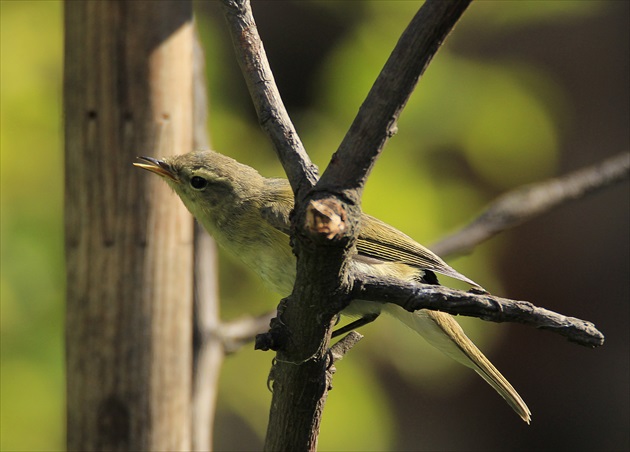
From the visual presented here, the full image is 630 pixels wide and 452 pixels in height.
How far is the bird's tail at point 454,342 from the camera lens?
8.23ft

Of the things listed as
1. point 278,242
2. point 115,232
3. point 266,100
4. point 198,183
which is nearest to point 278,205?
point 278,242

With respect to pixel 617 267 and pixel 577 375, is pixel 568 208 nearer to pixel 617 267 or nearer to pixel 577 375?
pixel 617 267

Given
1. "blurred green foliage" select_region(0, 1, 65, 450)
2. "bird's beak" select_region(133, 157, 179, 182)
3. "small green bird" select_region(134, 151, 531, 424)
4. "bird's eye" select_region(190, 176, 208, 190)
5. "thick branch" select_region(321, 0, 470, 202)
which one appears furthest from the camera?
"blurred green foliage" select_region(0, 1, 65, 450)

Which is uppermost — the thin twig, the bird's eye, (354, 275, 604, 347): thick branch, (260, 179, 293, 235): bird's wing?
the bird's eye

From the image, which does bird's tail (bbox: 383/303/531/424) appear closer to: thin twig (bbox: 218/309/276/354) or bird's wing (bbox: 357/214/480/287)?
bird's wing (bbox: 357/214/480/287)

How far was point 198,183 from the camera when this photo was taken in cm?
273

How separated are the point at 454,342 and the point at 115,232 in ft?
3.76

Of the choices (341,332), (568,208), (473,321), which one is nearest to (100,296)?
(341,332)

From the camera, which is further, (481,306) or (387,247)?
(387,247)

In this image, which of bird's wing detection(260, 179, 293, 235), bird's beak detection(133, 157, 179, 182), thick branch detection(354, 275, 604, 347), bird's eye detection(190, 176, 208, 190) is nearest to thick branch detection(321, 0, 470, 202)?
thick branch detection(354, 275, 604, 347)

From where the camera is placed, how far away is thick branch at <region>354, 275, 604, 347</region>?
1358mm

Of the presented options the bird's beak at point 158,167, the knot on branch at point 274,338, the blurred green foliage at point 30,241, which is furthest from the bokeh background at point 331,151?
the knot on branch at point 274,338

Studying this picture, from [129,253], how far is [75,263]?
18 centimetres

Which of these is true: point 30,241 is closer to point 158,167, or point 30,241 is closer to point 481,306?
point 158,167
